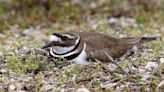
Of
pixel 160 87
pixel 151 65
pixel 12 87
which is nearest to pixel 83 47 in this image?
pixel 151 65

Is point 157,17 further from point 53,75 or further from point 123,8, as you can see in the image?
point 53,75

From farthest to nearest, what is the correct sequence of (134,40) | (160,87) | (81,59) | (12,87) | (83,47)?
(134,40), (83,47), (81,59), (12,87), (160,87)

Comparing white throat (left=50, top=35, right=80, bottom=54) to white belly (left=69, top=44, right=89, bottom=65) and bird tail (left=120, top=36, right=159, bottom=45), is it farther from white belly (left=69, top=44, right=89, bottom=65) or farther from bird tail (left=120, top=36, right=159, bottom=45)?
bird tail (left=120, top=36, right=159, bottom=45)

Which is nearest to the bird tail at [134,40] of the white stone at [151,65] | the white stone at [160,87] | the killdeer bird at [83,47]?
the killdeer bird at [83,47]

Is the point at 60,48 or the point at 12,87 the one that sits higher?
the point at 60,48

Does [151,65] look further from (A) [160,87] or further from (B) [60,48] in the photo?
(B) [60,48]

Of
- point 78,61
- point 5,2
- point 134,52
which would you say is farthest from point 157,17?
point 78,61

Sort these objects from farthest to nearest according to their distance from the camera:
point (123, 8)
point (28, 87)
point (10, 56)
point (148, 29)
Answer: point (123, 8) → point (148, 29) → point (10, 56) → point (28, 87)

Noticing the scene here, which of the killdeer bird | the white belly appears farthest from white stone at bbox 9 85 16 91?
the white belly
